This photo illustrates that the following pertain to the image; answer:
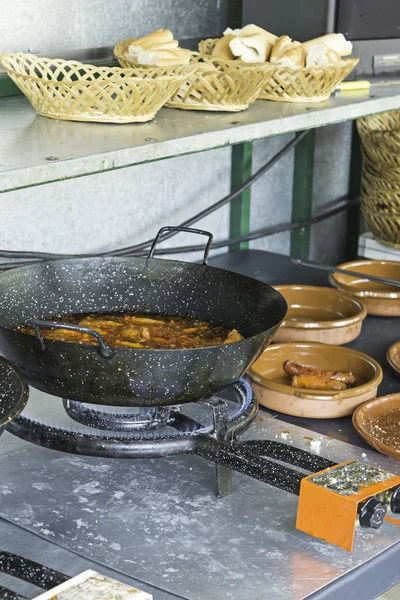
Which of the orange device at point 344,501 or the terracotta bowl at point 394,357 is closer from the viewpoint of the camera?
the orange device at point 344,501

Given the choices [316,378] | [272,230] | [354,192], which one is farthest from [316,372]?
[354,192]

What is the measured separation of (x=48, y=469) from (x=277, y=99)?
0.97m

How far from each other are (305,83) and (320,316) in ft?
2.36

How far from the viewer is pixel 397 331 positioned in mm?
2496

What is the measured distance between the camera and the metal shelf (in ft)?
4.92

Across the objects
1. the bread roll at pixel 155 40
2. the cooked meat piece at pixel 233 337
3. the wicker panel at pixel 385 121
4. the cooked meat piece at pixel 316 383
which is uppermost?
the bread roll at pixel 155 40

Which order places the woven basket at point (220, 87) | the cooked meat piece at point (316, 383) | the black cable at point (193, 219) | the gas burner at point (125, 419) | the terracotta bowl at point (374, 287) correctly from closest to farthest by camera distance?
the gas burner at point (125, 419) < the woven basket at point (220, 87) < the cooked meat piece at point (316, 383) < the black cable at point (193, 219) < the terracotta bowl at point (374, 287)

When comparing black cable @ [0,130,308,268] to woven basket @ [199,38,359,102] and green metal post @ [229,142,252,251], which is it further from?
woven basket @ [199,38,359,102]

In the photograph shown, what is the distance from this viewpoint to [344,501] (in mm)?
1390

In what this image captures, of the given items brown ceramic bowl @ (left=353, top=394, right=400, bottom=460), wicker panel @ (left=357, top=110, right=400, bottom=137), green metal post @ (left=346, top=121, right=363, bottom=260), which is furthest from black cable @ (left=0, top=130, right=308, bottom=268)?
brown ceramic bowl @ (left=353, top=394, right=400, bottom=460)

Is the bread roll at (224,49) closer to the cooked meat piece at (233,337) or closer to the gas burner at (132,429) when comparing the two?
the cooked meat piece at (233,337)

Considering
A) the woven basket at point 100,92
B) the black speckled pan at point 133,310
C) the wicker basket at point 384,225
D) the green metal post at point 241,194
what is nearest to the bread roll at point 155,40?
the woven basket at point 100,92

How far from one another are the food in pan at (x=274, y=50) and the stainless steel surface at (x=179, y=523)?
0.84 m

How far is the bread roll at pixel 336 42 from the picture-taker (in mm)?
2164
